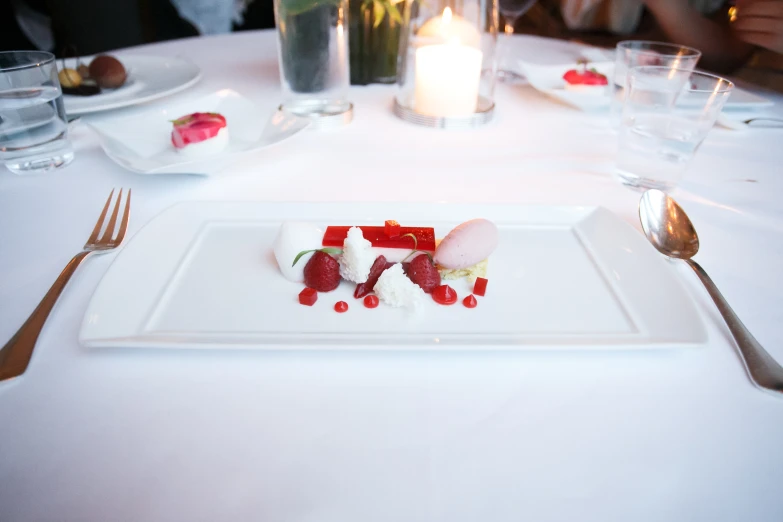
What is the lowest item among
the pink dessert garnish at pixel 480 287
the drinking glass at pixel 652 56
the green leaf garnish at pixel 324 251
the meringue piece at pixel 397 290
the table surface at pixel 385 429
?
the table surface at pixel 385 429

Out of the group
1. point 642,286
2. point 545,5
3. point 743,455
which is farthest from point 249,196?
point 545,5

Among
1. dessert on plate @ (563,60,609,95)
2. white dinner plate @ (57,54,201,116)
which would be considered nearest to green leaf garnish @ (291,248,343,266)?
white dinner plate @ (57,54,201,116)

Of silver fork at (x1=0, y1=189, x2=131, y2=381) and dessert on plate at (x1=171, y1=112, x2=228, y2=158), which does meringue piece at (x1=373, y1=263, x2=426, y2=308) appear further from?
dessert on plate at (x1=171, y1=112, x2=228, y2=158)

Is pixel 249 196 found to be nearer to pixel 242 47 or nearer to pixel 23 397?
pixel 23 397

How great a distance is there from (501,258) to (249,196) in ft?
1.51

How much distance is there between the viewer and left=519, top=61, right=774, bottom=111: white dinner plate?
120cm

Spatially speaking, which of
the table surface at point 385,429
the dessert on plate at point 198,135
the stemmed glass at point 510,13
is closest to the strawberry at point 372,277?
the table surface at point 385,429

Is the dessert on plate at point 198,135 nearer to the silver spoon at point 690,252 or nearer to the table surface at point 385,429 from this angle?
the table surface at point 385,429

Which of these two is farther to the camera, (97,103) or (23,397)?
(97,103)

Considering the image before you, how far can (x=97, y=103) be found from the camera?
108cm

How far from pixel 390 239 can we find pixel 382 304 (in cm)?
11

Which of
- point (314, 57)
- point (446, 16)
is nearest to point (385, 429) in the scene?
point (314, 57)

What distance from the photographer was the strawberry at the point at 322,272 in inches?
23.4

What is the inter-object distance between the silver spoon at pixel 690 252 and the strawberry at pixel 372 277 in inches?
16.0
